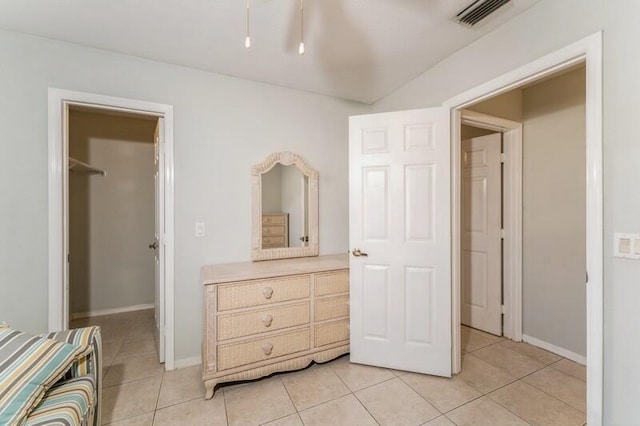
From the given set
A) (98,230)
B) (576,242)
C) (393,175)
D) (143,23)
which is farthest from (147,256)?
(576,242)

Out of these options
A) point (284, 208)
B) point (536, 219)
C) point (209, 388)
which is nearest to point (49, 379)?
point (209, 388)

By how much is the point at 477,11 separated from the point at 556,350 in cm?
283

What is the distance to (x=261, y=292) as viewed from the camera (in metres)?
2.10

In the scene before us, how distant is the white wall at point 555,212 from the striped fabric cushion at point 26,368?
3490 mm

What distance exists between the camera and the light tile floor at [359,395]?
1729mm

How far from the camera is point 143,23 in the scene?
1.82 meters

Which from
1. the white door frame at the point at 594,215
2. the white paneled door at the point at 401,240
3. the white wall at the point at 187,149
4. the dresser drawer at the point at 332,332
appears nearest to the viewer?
the white door frame at the point at 594,215

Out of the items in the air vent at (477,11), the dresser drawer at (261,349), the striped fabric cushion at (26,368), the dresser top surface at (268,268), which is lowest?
the dresser drawer at (261,349)

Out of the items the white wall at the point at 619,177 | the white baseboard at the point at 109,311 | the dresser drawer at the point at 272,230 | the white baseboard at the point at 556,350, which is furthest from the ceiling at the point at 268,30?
the white baseboard at the point at 109,311

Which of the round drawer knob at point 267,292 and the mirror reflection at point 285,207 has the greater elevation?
the mirror reflection at point 285,207

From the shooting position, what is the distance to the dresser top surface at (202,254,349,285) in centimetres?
204

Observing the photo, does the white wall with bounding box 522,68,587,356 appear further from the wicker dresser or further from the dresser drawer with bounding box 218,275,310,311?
the dresser drawer with bounding box 218,275,310,311

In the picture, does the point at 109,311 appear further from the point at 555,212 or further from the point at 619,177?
the point at 555,212

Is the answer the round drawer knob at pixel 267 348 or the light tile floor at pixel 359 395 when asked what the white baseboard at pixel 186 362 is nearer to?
the light tile floor at pixel 359 395
